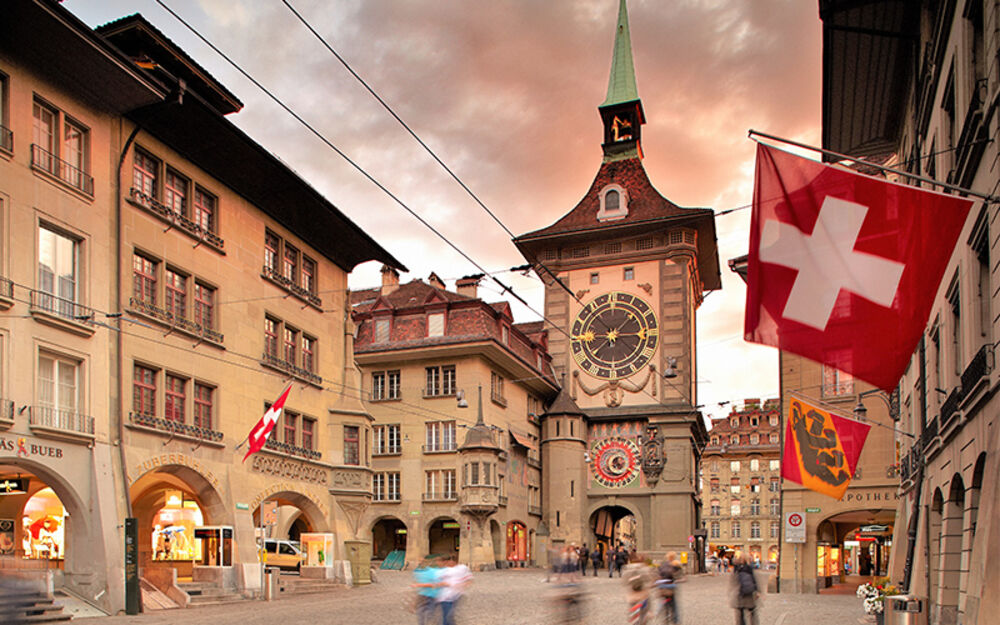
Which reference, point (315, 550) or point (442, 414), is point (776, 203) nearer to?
point (315, 550)

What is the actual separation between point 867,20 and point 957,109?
24.4 feet

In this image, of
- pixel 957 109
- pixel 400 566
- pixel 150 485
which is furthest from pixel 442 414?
pixel 957 109

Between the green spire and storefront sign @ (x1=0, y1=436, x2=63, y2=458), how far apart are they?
199 ft

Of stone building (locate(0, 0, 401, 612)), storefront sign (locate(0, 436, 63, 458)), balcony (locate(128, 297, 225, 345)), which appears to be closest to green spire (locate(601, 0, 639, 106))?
stone building (locate(0, 0, 401, 612))

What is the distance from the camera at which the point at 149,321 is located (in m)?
26.9

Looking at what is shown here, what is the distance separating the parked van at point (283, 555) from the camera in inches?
1540

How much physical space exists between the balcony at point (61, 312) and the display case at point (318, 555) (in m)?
14.2

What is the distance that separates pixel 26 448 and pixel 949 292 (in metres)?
19.9

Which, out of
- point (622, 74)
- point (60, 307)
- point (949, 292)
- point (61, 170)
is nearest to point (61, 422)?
point (60, 307)

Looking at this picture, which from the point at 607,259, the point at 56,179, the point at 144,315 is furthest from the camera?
the point at 607,259

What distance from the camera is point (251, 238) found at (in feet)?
109

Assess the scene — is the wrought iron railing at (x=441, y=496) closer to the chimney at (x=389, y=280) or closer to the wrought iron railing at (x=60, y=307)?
the chimney at (x=389, y=280)

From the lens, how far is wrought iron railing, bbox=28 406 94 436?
22.3m

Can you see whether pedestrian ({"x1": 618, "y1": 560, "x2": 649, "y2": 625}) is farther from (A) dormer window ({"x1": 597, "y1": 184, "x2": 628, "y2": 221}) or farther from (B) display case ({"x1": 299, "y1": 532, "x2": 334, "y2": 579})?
(A) dormer window ({"x1": 597, "y1": 184, "x2": 628, "y2": 221})
